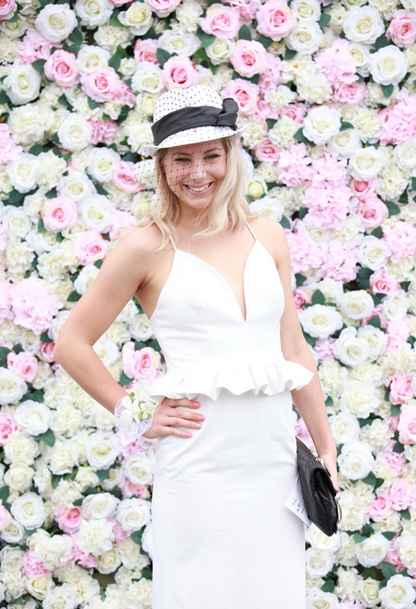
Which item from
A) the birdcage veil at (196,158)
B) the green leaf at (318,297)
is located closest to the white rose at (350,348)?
the green leaf at (318,297)

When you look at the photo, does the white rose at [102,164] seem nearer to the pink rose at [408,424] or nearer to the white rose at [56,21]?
the white rose at [56,21]

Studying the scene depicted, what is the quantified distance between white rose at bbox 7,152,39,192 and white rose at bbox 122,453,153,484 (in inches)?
47.1

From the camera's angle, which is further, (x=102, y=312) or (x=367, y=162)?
(x=367, y=162)

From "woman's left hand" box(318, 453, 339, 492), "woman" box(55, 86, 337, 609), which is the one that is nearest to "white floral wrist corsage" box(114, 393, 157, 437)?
"woman" box(55, 86, 337, 609)

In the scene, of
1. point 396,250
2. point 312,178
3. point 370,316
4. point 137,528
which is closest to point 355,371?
point 370,316

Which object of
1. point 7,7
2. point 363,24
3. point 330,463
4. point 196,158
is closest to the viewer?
point 196,158

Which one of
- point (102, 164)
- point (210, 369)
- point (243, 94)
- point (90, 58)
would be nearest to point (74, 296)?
point (102, 164)

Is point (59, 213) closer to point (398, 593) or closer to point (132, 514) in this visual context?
point (132, 514)

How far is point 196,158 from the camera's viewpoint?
6.86 feet

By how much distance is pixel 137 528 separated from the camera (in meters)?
3.19

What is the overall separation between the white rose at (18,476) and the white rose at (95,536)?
286mm

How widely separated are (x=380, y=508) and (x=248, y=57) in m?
1.95

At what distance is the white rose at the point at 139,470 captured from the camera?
320 centimetres

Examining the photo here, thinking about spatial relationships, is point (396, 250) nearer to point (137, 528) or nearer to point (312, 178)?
point (312, 178)
